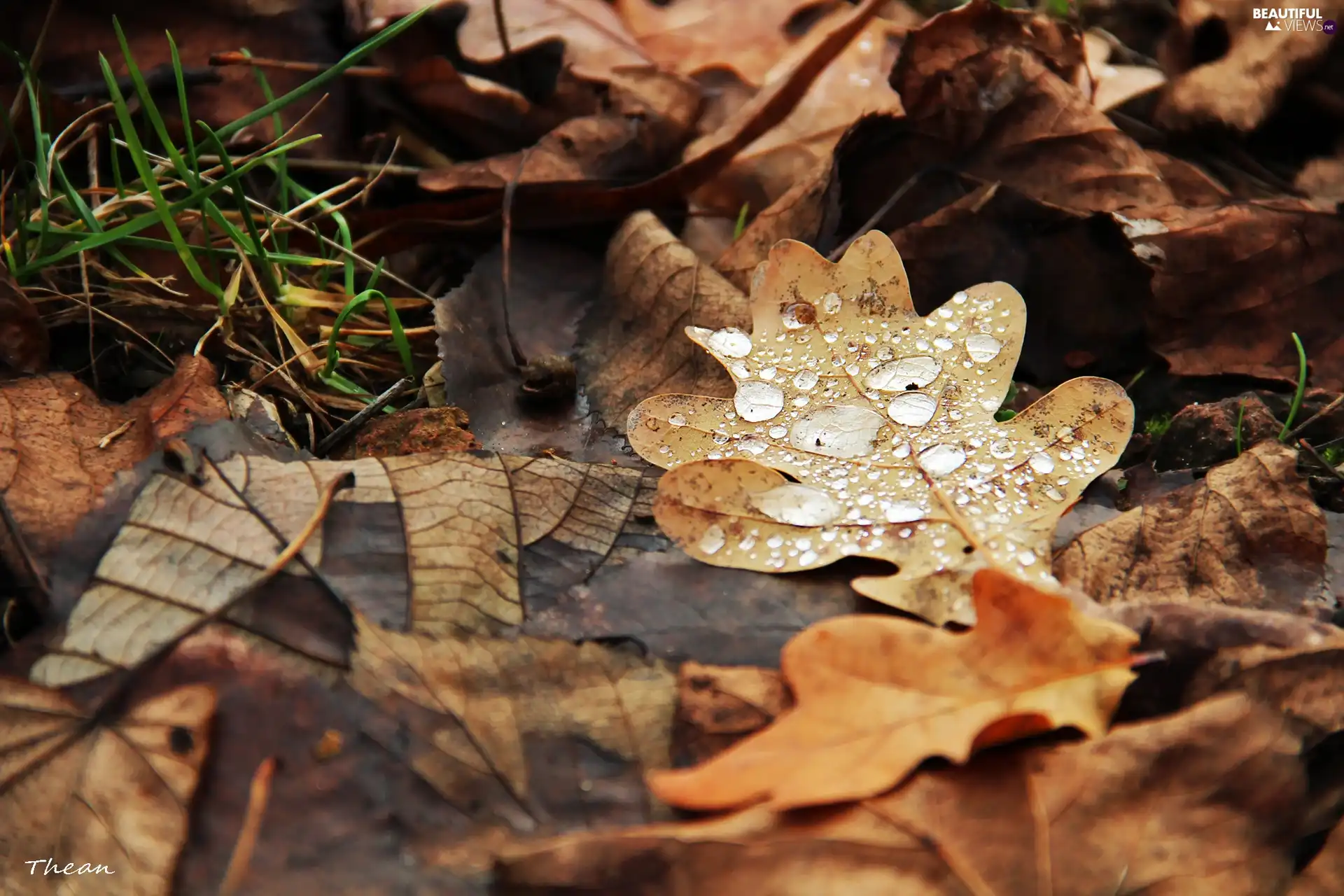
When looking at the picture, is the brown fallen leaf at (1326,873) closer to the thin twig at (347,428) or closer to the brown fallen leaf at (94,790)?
the brown fallen leaf at (94,790)

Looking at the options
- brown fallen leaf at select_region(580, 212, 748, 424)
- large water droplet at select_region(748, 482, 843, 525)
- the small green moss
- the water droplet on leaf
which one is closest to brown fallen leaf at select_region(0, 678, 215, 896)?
the water droplet on leaf

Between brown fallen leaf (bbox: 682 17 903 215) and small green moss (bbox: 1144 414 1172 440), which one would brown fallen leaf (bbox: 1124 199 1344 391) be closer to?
small green moss (bbox: 1144 414 1172 440)

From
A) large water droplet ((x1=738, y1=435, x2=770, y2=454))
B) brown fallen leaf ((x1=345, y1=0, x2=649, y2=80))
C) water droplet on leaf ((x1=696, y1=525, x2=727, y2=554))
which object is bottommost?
water droplet on leaf ((x1=696, y1=525, x2=727, y2=554))

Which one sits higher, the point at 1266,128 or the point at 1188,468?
the point at 1266,128

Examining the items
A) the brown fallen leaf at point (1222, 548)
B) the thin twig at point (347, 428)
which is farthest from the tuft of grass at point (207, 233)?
the brown fallen leaf at point (1222, 548)

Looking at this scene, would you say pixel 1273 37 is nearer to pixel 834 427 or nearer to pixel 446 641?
pixel 834 427

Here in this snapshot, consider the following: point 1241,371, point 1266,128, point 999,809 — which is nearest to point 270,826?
point 999,809
